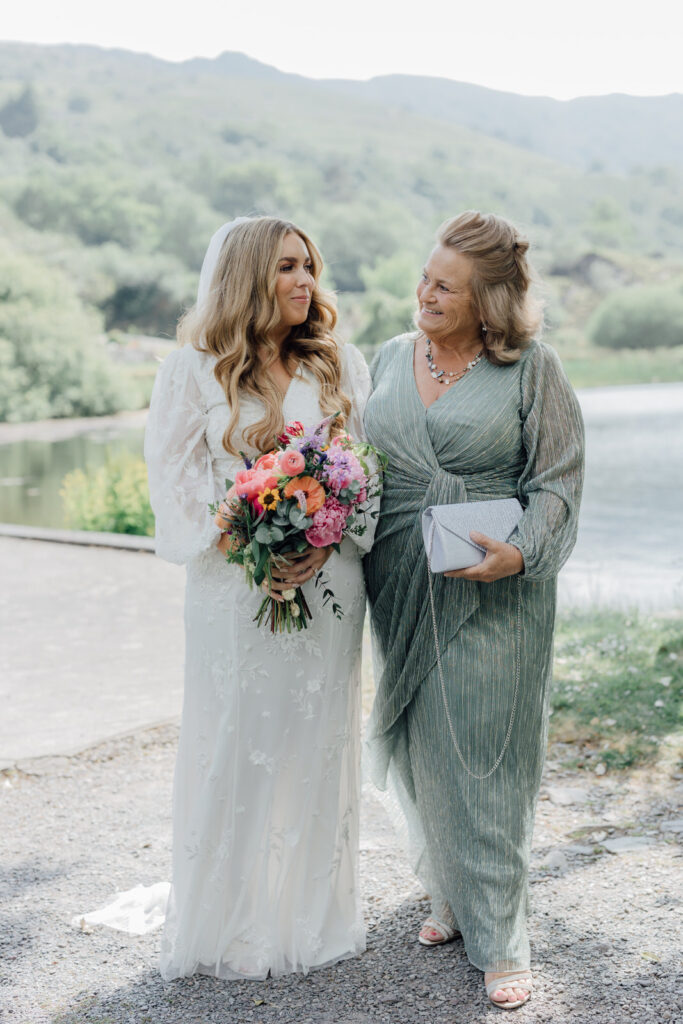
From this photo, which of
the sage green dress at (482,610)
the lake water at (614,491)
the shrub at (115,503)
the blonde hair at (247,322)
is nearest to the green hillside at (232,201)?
the lake water at (614,491)

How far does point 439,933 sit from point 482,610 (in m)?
1.07

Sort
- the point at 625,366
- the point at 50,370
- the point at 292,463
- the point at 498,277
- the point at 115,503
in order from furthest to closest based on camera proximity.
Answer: the point at 625,366
the point at 50,370
the point at 115,503
the point at 498,277
the point at 292,463

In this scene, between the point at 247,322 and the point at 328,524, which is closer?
the point at 328,524

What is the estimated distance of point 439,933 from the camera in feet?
10.7

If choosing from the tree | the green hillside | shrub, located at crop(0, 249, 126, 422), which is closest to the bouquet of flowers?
the green hillside

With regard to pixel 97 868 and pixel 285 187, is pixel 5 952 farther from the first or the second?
pixel 285 187

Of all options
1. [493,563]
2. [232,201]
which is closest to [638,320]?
[232,201]

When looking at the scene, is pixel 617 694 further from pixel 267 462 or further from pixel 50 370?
pixel 50 370

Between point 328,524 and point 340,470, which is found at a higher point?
point 340,470

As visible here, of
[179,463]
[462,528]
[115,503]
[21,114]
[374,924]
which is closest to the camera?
[462,528]

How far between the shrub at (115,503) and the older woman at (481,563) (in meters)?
8.59

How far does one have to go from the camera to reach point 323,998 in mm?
2980

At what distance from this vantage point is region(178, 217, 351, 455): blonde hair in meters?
3.06

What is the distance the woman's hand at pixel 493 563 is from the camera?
112 inches
